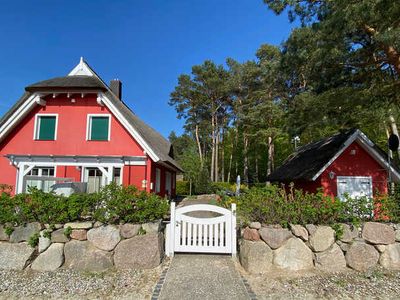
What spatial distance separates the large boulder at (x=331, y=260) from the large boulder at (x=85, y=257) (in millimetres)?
4149

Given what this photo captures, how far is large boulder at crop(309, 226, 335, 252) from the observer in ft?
18.0

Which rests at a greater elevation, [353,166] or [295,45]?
[295,45]

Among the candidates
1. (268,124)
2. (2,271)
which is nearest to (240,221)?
(2,271)

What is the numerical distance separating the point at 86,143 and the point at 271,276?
1034 centimetres

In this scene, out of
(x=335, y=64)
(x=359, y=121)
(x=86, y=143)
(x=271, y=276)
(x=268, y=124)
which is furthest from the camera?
(x=268, y=124)

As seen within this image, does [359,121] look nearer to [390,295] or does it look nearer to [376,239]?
[376,239]

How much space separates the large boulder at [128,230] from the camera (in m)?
5.70

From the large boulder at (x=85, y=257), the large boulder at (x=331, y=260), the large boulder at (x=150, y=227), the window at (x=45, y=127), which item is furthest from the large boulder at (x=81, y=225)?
the window at (x=45, y=127)

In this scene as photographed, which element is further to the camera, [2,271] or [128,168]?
[128,168]

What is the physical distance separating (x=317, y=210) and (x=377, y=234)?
1258mm

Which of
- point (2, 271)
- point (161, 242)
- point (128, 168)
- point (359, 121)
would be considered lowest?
point (2, 271)

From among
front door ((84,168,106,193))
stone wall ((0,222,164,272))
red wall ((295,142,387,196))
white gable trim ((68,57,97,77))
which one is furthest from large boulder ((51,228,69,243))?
white gable trim ((68,57,97,77))

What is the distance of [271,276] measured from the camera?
525cm

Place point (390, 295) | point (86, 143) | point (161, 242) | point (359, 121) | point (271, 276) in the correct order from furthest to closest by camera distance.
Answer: point (86, 143), point (359, 121), point (161, 242), point (271, 276), point (390, 295)
